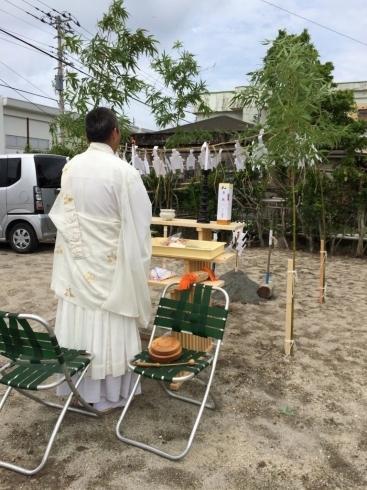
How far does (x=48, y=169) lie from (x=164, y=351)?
6105 mm

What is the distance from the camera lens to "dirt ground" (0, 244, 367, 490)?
2.04 m

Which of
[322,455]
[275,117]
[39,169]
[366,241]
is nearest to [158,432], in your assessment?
[322,455]

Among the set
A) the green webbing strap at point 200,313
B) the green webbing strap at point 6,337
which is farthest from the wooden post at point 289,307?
the green webbing strap at point 6,337

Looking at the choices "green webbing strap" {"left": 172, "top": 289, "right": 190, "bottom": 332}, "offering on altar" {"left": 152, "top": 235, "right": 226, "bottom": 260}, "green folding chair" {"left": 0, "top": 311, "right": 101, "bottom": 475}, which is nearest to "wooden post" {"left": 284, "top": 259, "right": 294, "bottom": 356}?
"offering on altar" {"left": 152, "top": 235, "right": 226, "bottom": 260}

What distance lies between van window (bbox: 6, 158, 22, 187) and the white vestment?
18.4ft

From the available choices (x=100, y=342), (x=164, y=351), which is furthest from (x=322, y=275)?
(x=100, y=342)

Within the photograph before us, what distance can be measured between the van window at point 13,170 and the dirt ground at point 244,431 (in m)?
5.36

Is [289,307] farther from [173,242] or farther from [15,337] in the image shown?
[15,337]

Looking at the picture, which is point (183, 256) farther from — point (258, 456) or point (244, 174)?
point (244, 174)

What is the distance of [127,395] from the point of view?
2652 millimetres

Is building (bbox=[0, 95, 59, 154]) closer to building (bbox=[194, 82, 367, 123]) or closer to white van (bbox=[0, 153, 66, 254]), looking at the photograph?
building (bbox=[194, 82, 367, 123])

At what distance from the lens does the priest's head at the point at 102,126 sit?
7.90ft

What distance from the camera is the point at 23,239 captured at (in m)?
7.80

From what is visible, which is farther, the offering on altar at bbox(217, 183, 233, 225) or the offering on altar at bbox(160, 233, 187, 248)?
the offering on altar at bbox(217, 183, 233, 225)
